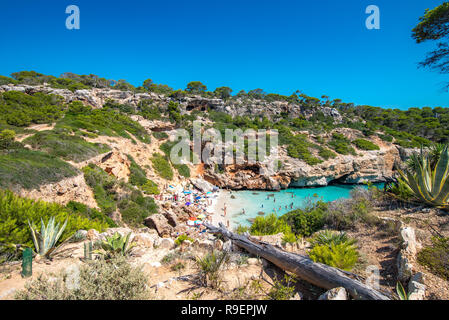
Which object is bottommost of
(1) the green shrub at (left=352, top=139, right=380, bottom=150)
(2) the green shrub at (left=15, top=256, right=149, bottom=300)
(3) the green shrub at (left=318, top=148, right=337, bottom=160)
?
(2) the green shrub at (left=15, top=256, right=149, bottom=300)

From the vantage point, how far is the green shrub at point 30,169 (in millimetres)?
7191

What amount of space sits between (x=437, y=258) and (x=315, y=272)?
2.32 meters

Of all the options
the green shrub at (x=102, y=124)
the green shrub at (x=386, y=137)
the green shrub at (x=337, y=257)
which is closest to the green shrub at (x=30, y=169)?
the green shrub at (x=102, y=124)

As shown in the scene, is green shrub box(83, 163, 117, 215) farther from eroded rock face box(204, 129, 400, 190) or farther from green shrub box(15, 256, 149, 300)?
eroded rock face box(204, 129, 400, 190)

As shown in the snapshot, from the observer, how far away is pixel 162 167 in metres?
20.5

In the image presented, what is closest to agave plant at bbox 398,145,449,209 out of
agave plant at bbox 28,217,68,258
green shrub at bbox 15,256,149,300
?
green shrub at bbox 15,256,149,300

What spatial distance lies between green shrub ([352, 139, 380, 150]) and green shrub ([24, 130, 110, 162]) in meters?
32.3

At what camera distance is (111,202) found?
34.5 feet

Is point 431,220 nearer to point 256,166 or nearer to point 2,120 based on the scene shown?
point 256,166

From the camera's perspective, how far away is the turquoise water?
51.4 feet

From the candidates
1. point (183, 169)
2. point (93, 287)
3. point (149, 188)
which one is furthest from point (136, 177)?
point (93, 287)
